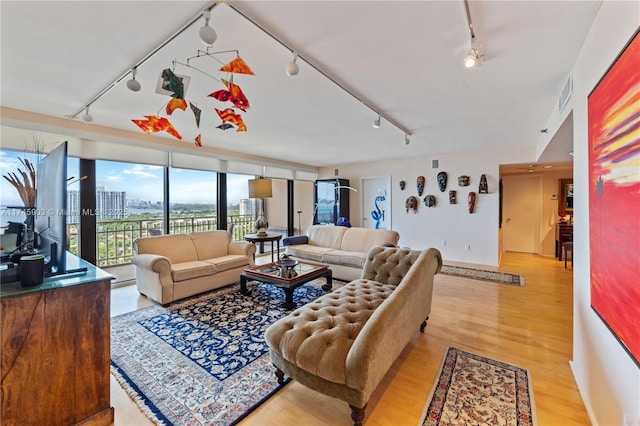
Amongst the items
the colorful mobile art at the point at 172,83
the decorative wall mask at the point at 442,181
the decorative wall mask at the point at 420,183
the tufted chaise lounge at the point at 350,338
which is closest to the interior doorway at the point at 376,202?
the decorative wall mask at the point at 420,183

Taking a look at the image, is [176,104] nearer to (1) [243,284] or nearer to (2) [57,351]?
(2) [57,351]

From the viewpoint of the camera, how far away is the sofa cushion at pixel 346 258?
4.25 m

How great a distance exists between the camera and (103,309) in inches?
63.0

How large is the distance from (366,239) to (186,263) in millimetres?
2980

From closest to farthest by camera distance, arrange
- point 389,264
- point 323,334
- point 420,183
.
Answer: point 323,334
point 389,264
point 420,183

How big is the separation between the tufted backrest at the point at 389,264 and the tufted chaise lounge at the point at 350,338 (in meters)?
0.29

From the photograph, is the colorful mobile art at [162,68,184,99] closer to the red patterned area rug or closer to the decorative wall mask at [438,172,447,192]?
the red patterned area rug

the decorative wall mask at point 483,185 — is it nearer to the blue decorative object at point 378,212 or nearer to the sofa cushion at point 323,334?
the blue decorative object at point 378,212

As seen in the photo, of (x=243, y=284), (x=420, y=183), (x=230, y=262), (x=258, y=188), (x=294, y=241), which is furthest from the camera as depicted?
(x=420, y=183)

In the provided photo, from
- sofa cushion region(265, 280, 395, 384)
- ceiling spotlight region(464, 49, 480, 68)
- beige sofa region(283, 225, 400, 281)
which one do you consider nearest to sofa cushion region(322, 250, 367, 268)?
beige sofa region(283, 225, 400, 281)

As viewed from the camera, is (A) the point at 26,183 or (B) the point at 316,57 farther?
(B) the point at 316,57

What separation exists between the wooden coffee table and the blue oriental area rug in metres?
0.26

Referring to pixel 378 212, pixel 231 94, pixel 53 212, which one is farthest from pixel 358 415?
pixel 378 212

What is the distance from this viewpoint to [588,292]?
1680mm
